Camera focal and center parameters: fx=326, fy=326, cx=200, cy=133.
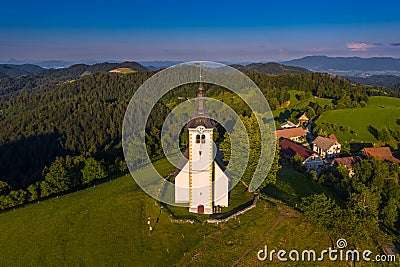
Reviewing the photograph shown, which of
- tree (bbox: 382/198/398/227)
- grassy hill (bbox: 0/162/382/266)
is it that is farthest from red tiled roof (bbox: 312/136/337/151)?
grassy hill (bbox: 0/162/382/266)

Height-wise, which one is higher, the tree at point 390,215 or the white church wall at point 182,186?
the white church wall at point 182,186

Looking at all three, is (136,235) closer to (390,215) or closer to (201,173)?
(201,173)

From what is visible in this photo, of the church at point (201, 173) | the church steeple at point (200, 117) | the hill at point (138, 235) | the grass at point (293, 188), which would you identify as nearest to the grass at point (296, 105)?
the grass at point (293, 188)

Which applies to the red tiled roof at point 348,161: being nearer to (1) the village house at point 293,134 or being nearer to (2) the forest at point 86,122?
(1) the village house at point 293,134

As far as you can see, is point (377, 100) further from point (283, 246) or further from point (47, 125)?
point (47, 125)

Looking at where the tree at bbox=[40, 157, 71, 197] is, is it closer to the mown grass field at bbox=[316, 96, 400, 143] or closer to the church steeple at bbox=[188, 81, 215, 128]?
the church steeple at bbox=[188, 81, 215, 128]

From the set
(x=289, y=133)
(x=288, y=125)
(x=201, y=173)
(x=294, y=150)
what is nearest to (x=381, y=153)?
(x=294, y=150)

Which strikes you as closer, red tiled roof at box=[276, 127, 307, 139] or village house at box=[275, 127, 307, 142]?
red tiled roof at box=[276, 127, 307, 139]
